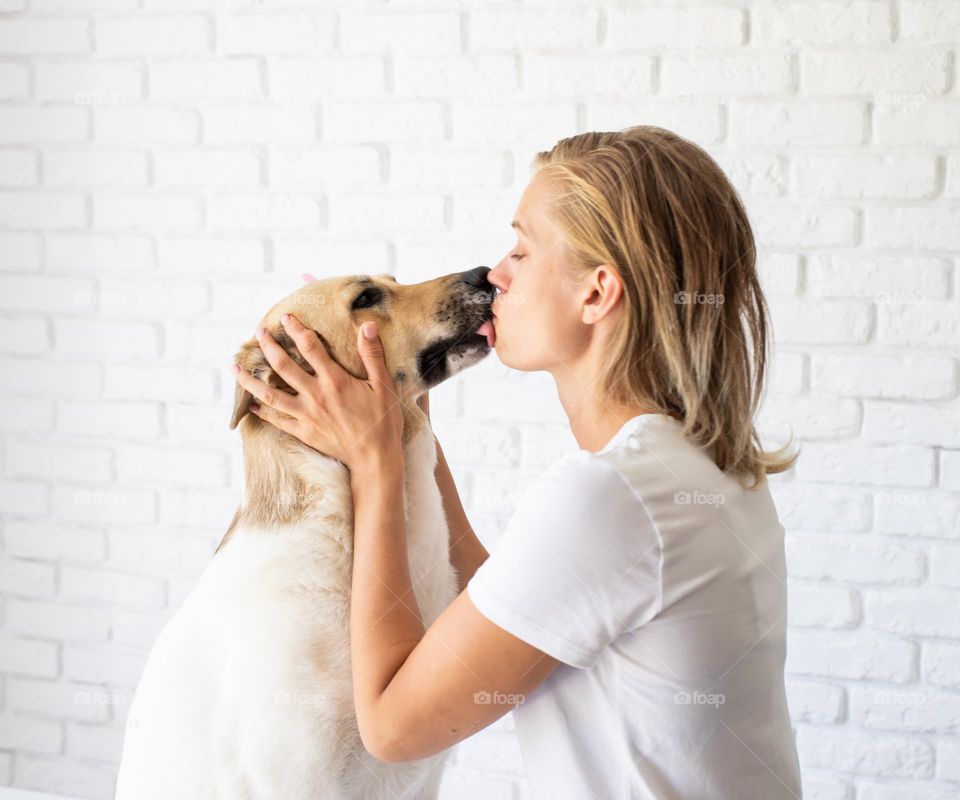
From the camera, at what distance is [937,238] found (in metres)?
2.04

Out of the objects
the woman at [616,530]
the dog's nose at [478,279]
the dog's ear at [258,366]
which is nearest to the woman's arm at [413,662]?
the woman at [616,530]

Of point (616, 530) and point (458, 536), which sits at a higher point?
point (616, 530)

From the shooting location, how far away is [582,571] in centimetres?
105

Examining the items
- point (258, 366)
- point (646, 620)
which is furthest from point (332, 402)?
point (646, 620)

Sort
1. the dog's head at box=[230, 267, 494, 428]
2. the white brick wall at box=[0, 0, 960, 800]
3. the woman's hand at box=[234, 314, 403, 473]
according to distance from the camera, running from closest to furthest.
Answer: the woman's hand at box=[234, 314, 403, 473] < the dog's head at box=[230, 267, 494, 428] < the white brick wall at box=[0, 0, 960, 800]

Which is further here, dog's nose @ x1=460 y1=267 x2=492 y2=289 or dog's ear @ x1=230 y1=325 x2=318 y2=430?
dog's nose @ x1=460 y1=267 x2=492 y2=289

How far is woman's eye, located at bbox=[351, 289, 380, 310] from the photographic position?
1.48 metres

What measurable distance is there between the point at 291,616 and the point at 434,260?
3.87 ft

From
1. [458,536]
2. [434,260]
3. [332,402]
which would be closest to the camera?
[332,402]

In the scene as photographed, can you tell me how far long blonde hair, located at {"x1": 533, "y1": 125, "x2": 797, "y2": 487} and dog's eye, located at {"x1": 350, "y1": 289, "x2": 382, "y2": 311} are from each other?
1.13ft

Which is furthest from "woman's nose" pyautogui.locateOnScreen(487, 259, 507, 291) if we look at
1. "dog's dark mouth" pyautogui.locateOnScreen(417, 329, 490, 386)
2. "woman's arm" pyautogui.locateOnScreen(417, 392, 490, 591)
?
"woman's arm" pyautogui.locateOnScreen(417, 392, 490, 591)

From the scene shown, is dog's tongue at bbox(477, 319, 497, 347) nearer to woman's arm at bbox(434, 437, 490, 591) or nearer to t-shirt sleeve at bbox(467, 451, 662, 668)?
woman's arm at bbox(434, 437, 490, 591)

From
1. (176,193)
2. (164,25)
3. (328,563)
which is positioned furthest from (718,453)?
(164,25)

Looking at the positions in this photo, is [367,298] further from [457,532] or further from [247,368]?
[457,532]
